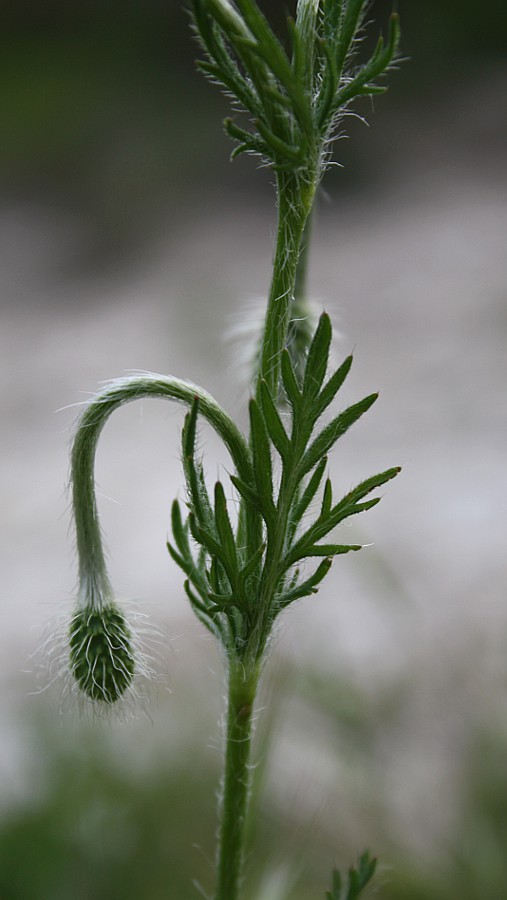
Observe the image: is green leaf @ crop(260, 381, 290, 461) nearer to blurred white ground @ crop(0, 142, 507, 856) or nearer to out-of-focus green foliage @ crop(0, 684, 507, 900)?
blurred white ground @ crop(0, 142, 507, 856)

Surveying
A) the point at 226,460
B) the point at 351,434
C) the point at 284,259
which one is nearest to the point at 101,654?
the point at 284,259

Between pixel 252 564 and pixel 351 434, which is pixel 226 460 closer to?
pixel 351 434

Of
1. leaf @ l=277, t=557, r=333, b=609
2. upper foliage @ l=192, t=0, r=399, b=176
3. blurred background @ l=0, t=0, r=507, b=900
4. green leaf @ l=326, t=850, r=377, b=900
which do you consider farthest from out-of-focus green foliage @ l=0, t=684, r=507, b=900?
upper foliage @ l=192, t=0, r=399, b=176

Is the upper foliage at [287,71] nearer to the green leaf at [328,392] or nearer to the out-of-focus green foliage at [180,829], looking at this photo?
the green leaf at [328,392]

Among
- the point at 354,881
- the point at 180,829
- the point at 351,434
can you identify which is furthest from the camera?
the point at 351,434

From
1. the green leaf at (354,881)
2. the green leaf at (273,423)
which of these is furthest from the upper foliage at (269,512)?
the green leaf at (354,881)

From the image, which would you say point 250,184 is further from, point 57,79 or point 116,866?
point 116,866

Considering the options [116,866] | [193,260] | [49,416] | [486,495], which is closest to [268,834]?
[116,866]
